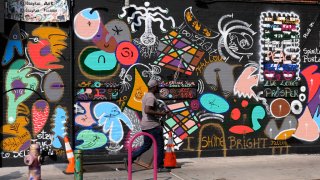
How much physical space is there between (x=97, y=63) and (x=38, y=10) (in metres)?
1.65

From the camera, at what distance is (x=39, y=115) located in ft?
33.9

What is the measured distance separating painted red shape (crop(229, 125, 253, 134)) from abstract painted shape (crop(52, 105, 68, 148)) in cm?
385

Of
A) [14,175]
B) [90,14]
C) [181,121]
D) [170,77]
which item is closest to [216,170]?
[181,121]

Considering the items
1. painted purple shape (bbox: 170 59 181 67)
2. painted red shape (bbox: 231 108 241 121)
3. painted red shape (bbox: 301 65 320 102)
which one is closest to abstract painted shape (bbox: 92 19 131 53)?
painted purple shape (bbox: 170 59 181 67)

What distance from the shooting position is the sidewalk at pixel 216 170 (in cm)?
925

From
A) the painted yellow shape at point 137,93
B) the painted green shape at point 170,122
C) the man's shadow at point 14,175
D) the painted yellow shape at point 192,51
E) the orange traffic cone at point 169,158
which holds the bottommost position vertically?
the man's shadow at point 14,175

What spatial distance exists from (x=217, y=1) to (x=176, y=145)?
136 inches

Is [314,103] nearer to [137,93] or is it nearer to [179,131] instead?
[179,131]

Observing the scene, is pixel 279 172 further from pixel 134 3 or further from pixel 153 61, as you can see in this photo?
pixel 134 3

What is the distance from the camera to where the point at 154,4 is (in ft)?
36.3

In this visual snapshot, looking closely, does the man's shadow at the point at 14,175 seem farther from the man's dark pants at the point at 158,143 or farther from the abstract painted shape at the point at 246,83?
the abstract painted shape at the point at 246,83

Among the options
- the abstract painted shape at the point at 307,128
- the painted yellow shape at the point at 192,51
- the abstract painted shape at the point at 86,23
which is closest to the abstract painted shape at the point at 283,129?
the abstract painted shape at the point at 307,128

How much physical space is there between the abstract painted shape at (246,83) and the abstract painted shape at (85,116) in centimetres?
340

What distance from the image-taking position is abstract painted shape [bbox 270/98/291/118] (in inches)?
466
